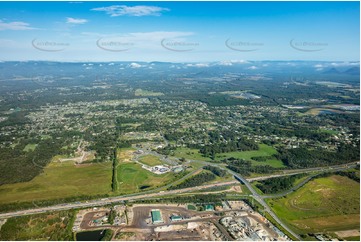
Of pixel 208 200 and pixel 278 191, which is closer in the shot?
pixel 208 200

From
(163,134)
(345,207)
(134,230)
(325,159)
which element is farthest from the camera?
(163,134)

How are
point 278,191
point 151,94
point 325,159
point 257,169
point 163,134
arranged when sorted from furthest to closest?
1. point 151,94
2. point 163,134
3. point 325,159
4. point 257,169
5. point 278,191

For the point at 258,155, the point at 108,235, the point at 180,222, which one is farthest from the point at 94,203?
the point at 258,155

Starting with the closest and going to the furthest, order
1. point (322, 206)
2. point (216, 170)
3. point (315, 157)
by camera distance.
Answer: point (322, 206) < point (216, 170) < point (315, 157)

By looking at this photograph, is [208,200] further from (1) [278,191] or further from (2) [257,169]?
(2) [257,169]

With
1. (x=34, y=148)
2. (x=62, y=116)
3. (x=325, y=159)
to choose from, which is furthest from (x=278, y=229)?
(x=62, y=116)

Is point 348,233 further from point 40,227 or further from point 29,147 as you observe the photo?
point 29,147
